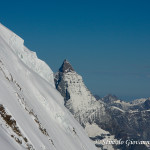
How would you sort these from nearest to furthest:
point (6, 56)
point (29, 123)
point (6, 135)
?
1. point (6, 135)
2. point (29, 123)
3. point (6, 56)

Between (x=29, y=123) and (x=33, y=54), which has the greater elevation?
(x=33, y=54)

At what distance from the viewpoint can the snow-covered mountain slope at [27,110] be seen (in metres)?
29.6

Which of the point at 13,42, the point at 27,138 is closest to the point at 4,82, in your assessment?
the point at 27,138

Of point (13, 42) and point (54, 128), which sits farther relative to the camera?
point (13, 42)

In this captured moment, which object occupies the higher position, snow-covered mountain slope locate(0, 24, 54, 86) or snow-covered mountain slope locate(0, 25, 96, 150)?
snow-covered mountain slope locate(0, 24, 54, 86)

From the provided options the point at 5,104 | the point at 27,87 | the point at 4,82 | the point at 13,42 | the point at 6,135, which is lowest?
the point at 6,135

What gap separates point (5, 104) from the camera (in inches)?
1254

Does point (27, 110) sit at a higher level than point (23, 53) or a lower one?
lower

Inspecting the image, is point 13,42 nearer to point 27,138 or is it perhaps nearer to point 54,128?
point 54,128

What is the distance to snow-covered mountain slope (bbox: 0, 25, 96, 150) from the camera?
29588mm

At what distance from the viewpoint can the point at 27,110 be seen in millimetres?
39250

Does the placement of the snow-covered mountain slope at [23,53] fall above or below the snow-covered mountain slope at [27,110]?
above

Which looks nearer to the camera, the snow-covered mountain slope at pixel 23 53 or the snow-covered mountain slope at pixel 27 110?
the snow-covered mountain slope at pixel 27 110

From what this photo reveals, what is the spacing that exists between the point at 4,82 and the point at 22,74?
14.8 metres
